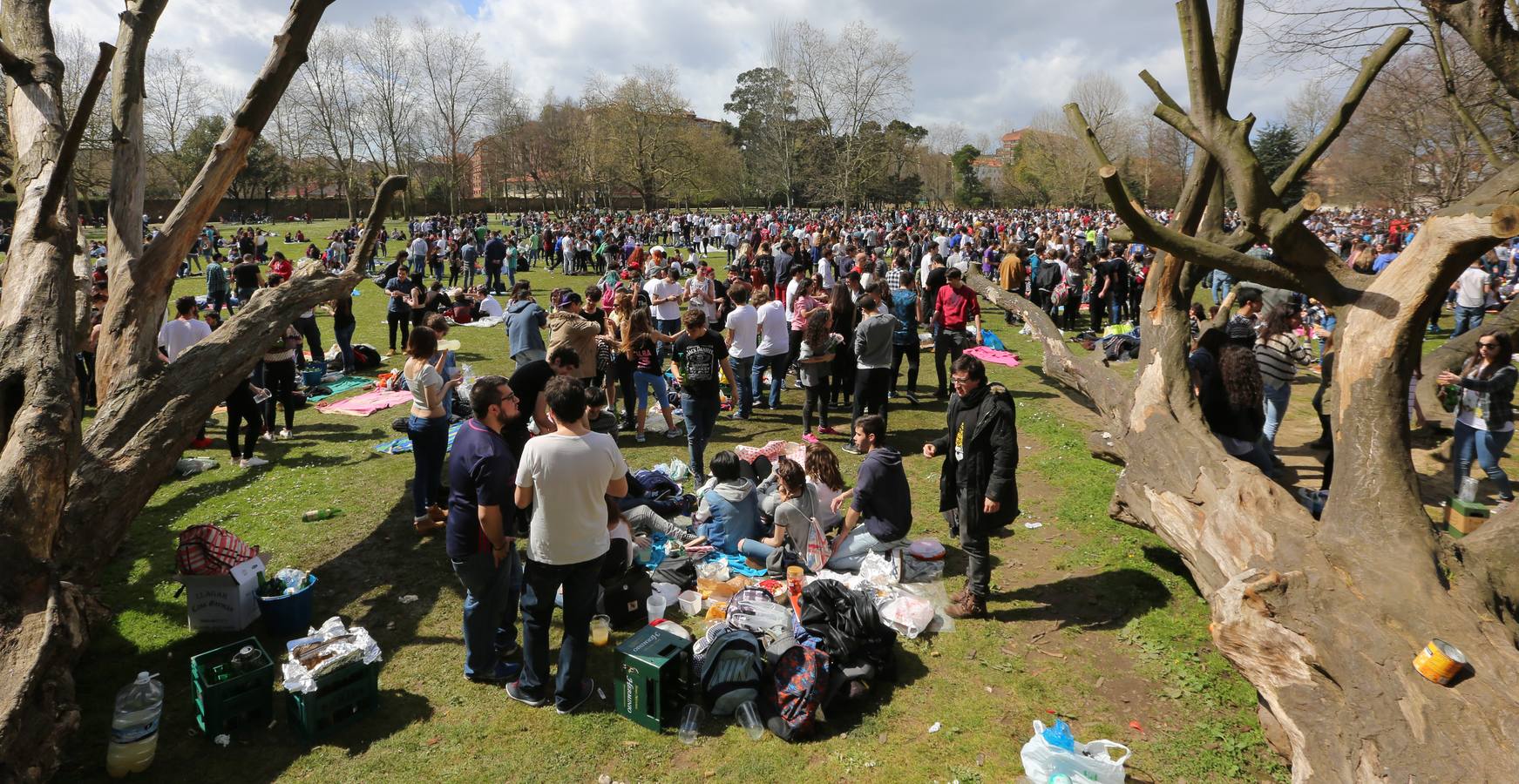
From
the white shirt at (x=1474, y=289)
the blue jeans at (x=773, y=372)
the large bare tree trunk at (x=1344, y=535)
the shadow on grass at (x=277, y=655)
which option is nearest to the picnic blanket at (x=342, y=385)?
the shadow on grass at (x=277, y=655)

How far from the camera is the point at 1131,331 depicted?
14352mm

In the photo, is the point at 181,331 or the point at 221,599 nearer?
the point at 221,599

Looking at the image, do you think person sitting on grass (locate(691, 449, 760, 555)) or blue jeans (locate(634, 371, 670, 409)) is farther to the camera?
blue jeans (locate(634, 371, 670, 409))

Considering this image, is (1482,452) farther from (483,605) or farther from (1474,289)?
(483,605)

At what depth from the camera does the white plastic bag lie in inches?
145

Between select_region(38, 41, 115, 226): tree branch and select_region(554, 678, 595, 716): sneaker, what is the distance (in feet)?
14.6

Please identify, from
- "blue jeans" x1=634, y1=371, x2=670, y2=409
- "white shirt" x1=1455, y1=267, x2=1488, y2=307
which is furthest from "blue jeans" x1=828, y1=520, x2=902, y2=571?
"white shirt" x1=1455, y1=267, x2=1488, y2=307

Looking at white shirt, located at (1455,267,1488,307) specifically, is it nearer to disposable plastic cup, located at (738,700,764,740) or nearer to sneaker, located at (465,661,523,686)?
disposable plastic cup, located at (738,700,764,740)

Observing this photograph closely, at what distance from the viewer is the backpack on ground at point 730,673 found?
171 inches

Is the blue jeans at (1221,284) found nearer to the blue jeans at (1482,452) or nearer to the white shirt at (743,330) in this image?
the blue jeans at (1482,452)

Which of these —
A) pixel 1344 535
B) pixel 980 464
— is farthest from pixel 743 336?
pixel 1344 535

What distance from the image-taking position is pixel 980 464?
16.7 feet

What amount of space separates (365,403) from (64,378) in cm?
599

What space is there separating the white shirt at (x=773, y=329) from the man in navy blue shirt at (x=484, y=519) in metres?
5.46
